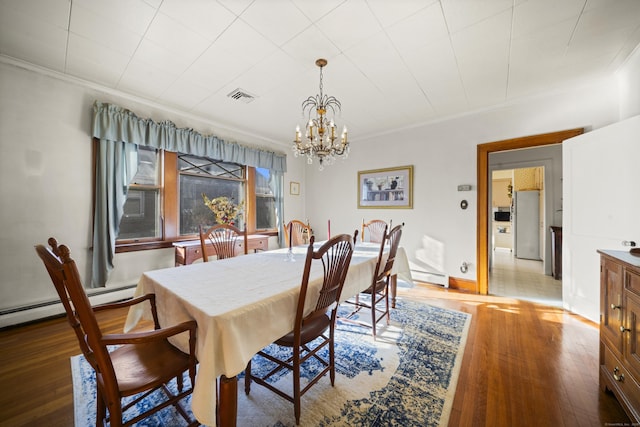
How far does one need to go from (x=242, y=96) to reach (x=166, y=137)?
1.27 metres

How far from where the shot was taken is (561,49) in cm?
217

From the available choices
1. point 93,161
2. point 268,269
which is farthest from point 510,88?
point 93,161

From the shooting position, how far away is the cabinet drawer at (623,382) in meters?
1.23

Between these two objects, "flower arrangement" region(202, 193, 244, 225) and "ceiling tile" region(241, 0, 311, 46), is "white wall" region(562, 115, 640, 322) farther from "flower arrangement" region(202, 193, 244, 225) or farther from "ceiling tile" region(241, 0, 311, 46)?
"flower arrangement" region(202, 193, 244, 225)

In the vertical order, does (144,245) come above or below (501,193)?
below

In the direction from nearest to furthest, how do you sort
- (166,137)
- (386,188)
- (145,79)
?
(145,79) < (166,137) < (386,188)

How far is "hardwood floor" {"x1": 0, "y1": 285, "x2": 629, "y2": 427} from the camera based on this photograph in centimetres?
142

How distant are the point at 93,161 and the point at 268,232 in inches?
108

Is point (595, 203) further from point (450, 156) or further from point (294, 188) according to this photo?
point (294, 188)

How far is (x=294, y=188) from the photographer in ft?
17.5

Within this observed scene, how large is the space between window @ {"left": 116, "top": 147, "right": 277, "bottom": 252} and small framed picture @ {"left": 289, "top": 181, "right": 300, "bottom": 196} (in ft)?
2.92

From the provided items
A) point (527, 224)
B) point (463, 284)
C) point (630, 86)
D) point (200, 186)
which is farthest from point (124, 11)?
point (527, 224)

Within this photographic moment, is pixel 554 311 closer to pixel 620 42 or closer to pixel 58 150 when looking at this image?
pixel 620 42

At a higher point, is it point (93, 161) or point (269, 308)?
point (93, 161)
